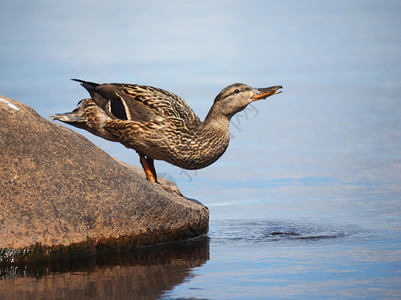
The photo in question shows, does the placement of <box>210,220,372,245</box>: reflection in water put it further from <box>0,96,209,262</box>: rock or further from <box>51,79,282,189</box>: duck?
<box>51,79,282,189</box>: duck

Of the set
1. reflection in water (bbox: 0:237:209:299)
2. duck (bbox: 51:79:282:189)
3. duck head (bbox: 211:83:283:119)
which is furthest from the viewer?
duck head (bbox: 211:83:283:119)

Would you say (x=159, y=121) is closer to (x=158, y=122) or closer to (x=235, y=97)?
(x=158, y=122)

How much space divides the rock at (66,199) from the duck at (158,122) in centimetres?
104

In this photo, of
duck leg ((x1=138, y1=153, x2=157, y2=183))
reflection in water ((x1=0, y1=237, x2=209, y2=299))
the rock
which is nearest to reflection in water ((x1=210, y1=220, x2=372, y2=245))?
the rock

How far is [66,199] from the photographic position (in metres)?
6.83

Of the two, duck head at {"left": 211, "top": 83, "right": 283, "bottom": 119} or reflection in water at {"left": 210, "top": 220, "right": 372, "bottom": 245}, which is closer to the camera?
reflection in water at {"left": 210, "top": 220, "right": 372, "bottom": 245}

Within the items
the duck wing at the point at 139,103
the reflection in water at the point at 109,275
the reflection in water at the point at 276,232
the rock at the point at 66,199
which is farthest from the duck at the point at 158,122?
the reflection in water at the point at 109,275

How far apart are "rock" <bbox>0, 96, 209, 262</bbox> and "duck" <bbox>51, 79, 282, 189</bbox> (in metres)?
1.04

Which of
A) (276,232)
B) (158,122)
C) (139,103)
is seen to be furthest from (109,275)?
(139,103)

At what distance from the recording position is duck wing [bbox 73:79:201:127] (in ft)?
28.9

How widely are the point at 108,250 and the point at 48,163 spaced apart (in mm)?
941

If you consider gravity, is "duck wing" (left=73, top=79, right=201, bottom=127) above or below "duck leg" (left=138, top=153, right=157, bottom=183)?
above

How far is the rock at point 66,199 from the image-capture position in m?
6.57

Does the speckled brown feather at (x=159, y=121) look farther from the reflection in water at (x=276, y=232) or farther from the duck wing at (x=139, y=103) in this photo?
the reflection in water at (x=276, y=232)
